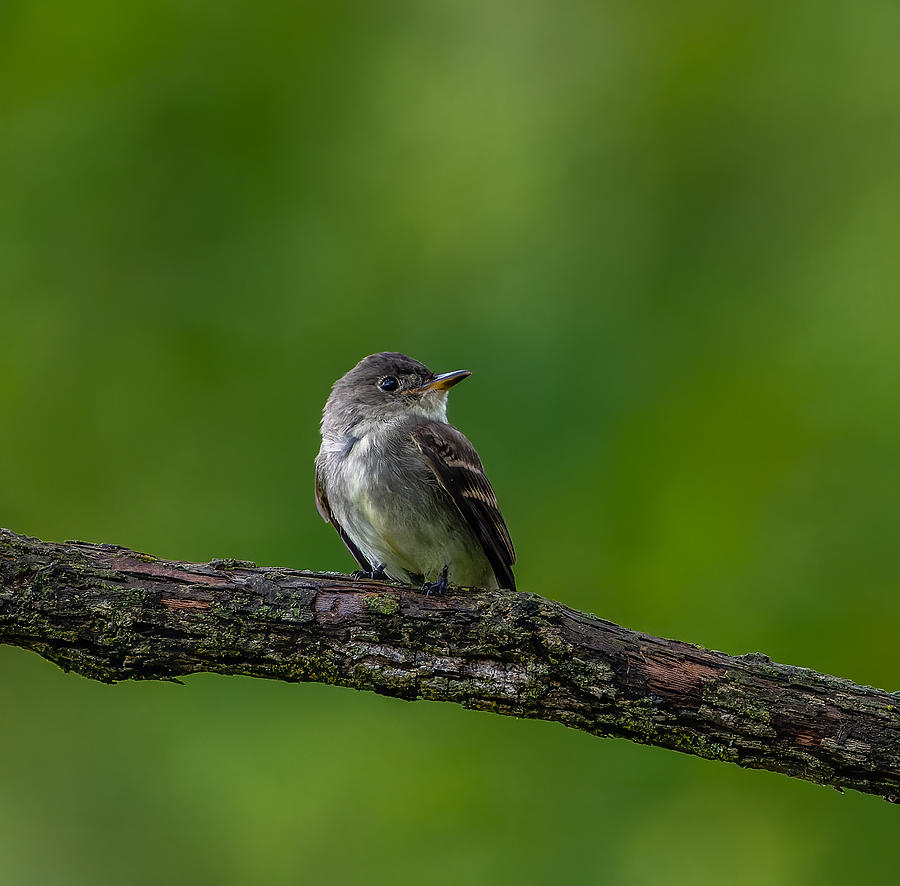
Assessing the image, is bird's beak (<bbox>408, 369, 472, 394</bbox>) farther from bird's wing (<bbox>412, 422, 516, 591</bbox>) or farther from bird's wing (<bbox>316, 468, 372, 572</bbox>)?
bird's wing (<bbox>316, 468, 372, 572</bbox>)

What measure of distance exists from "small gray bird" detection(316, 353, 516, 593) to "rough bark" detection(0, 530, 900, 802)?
126 cm

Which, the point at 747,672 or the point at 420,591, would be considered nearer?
the point at 747,672

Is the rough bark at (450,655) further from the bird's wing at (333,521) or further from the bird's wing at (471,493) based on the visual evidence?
the bird's wing at (333,521)

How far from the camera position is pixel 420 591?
13.3ft

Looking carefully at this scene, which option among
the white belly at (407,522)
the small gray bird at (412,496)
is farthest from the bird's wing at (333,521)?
the white belly at (407,522)

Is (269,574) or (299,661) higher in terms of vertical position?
(269,574)

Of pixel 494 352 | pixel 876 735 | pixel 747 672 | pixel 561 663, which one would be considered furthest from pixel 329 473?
pixel 876 735

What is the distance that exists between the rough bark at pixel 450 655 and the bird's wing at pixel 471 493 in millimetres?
1250

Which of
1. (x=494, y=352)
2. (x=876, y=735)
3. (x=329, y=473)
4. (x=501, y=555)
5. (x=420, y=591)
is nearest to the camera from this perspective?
(x=876, y=735)

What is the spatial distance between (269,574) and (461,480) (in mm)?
1514

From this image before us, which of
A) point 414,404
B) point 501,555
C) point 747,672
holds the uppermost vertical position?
point 414,404

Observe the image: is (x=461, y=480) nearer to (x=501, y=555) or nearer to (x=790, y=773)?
(x=501, y=555)

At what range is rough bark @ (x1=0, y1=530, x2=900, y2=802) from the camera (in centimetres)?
→ 360

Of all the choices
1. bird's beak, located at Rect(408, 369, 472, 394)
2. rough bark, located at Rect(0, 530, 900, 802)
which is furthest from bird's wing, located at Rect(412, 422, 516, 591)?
rough bark, located at Rect(0, 530, 900, 802)
